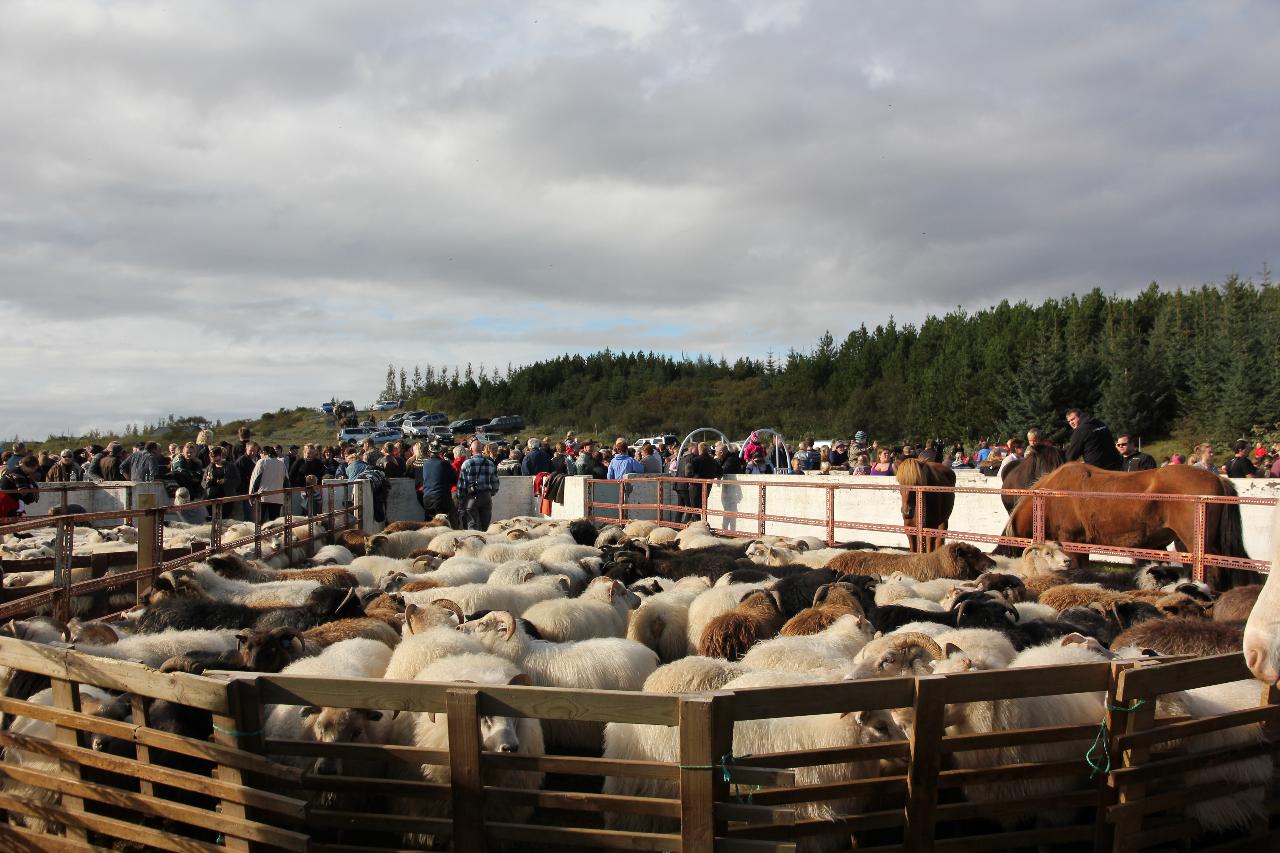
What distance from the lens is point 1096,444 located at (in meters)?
12.7

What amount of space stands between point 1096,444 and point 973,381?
181 ft

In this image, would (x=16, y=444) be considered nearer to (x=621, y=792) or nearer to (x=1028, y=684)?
(x=621, y=792)

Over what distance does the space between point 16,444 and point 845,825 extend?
783 inches


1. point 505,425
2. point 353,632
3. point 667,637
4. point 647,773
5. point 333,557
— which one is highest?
point 505,425

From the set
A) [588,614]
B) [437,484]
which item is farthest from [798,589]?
[437,484]

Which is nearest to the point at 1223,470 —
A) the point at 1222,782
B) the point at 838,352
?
the point at 1222,782

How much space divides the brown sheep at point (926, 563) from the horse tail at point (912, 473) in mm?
3611

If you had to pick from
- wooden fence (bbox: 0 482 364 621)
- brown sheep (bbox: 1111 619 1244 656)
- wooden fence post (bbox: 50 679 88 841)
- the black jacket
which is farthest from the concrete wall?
wooden fence post (bbox: 50 679 88 841)

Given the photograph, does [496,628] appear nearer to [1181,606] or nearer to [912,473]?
[1181,606]

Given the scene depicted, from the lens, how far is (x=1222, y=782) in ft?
13.3

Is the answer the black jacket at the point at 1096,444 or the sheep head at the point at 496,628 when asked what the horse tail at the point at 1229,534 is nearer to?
the black jacket at the point at 1096,444

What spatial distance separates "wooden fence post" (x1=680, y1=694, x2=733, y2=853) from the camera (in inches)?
122

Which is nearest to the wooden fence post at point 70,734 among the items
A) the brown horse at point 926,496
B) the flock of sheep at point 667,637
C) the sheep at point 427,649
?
the flock of sheep at point 667,637

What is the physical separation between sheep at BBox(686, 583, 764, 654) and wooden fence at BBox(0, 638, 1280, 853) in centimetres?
271
